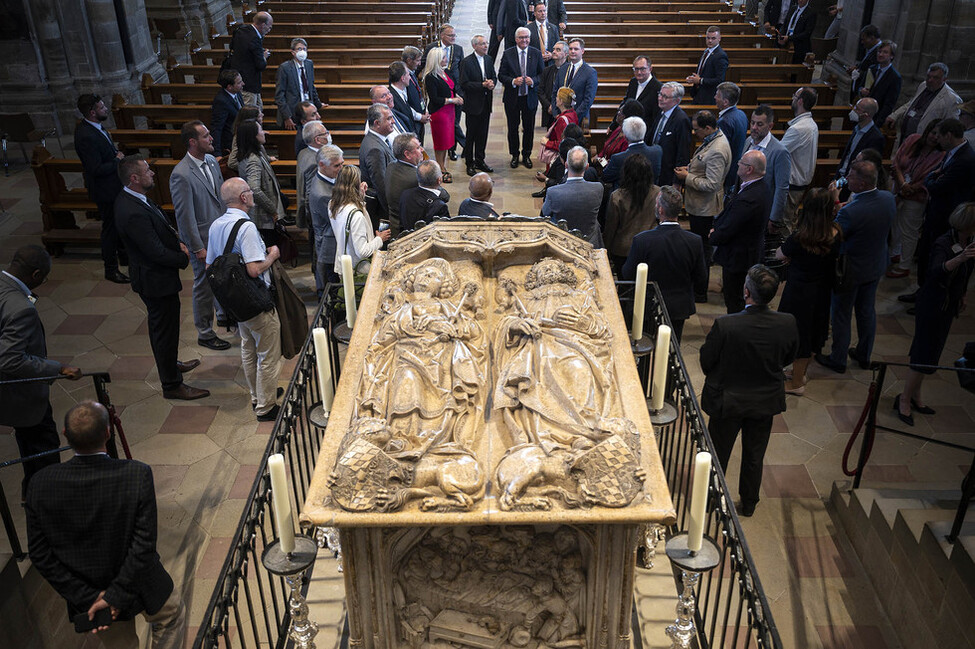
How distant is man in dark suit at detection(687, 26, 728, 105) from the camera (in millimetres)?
9211

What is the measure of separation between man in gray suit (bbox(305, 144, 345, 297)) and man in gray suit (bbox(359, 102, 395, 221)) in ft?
2.24

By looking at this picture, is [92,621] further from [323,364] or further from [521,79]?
[521,79]

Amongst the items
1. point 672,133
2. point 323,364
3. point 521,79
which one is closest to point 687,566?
point 323,364

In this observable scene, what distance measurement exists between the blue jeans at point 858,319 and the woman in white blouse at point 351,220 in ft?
11.2

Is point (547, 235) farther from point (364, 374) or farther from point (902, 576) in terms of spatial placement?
point (902, 576)

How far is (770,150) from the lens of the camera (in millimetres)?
6789

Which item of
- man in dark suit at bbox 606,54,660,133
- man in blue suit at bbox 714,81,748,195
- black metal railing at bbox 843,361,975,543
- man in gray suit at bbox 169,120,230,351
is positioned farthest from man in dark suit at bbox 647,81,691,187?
man in gray suit at bbox 169,120,230,351

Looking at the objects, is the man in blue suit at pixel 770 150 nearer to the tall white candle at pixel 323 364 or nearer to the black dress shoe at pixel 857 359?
the black dress shoe at pixel 857 359

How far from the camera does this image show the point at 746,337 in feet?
14.8

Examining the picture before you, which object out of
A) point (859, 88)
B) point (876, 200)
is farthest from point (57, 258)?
point (859, 88)

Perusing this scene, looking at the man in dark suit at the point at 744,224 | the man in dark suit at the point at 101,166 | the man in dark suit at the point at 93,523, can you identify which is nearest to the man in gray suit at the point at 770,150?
the man in dark suit at the point at 744,224

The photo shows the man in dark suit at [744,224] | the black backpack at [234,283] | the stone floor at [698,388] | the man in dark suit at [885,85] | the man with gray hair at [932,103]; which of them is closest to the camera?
the stone floor at [698,388]

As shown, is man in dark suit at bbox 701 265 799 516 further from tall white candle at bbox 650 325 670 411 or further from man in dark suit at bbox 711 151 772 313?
man in dark suit at bbox 711 151 772 313

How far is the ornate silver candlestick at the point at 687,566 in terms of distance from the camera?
3189 millimetres
